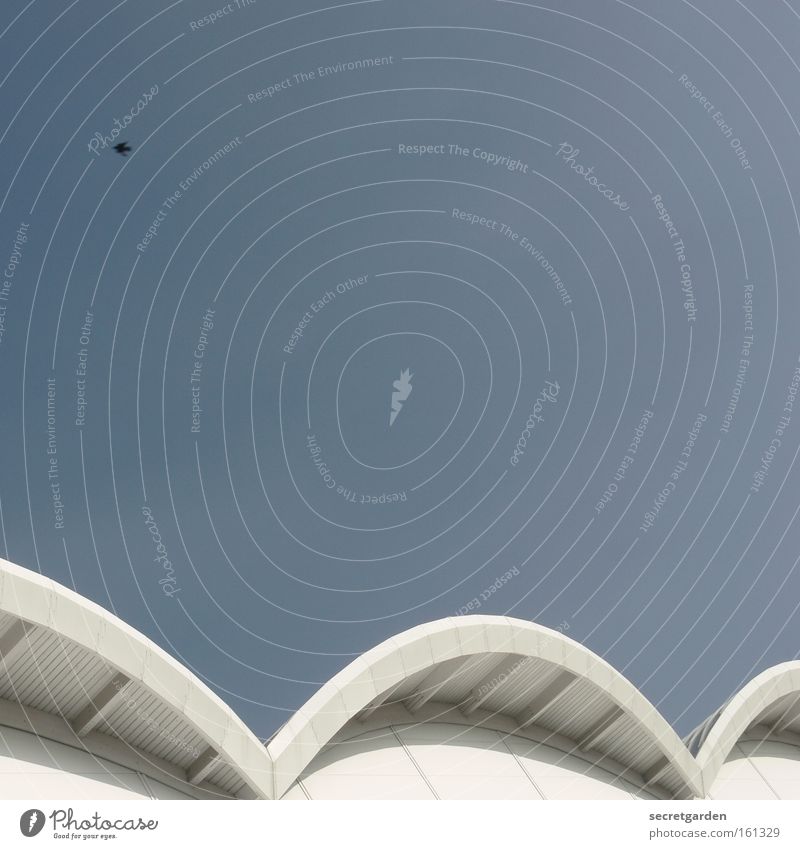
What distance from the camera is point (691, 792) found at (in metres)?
27.0

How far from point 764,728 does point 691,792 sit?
6390mm

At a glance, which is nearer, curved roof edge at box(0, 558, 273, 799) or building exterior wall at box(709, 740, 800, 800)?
curved roof edge at box(0, 558, 273, 799)

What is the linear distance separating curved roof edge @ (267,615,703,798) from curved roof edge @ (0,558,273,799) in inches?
31.2

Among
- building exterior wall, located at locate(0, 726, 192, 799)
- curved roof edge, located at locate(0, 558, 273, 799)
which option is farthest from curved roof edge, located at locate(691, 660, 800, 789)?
building exterior wall, located at locate(0, 726, 192, 799)

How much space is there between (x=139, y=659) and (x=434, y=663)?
24.5 feet

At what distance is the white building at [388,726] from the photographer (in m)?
18.3

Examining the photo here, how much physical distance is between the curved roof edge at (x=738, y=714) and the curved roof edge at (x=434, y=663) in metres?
0.80

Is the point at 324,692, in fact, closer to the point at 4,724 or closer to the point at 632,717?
the point at 4,724

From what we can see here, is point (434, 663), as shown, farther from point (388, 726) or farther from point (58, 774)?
point (58, 774)

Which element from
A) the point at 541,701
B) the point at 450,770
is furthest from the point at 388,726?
the point at 541,701

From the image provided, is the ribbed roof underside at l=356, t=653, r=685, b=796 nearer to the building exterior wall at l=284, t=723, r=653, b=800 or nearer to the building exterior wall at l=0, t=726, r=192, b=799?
the building exterior wall at l=284, t=723, r=653, b=800

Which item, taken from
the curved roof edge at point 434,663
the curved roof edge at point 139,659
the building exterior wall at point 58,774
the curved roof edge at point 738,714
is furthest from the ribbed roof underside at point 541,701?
the building exterior wall at point 58,774

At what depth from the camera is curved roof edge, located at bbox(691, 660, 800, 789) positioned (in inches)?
1091

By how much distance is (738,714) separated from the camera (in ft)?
93.3
